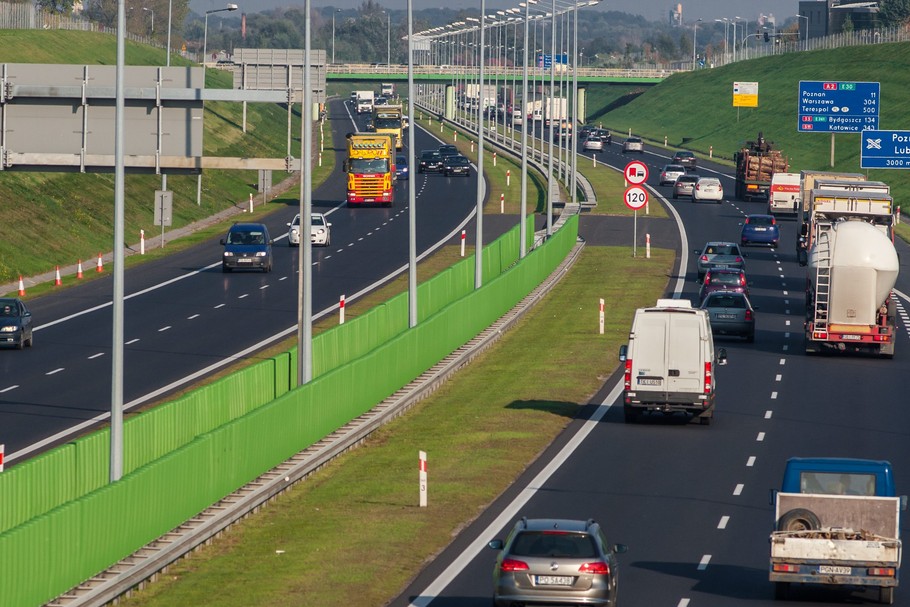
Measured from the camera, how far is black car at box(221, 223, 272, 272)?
6894cm

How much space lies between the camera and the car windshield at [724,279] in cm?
6038

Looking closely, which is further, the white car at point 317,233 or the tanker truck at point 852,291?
the white car at point 317,233

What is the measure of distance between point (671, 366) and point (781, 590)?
15033mm

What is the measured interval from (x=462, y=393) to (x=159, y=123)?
398 inches

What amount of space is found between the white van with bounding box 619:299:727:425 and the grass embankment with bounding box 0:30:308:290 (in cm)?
3245

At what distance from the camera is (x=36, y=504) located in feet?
74.9

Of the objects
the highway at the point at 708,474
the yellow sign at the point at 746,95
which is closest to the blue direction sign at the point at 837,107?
the highway at the point at 708,474

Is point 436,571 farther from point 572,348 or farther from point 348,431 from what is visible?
point 572,348

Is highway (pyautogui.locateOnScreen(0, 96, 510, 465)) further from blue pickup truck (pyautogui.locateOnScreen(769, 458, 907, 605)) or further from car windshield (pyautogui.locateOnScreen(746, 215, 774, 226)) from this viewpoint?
blue pickup truck (pyautogui.locateOnScreen(769, 458, 907, 605))

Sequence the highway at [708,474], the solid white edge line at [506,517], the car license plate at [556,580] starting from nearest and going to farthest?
the car license plate at [556,580]
the solid white edge line at [506,517]
the highway at [708,474]

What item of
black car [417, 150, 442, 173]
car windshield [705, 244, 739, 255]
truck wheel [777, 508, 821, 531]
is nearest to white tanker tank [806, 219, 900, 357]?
car windshield [705, 244, 739, 255]

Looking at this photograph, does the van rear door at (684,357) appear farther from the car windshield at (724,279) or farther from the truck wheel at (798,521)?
the car windshield at (724,279)

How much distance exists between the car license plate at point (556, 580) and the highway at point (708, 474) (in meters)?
1.91

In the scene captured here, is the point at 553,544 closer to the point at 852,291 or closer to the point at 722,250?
the point at 852,291
